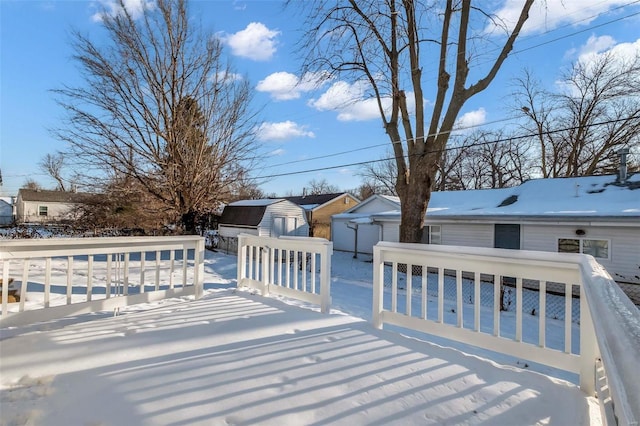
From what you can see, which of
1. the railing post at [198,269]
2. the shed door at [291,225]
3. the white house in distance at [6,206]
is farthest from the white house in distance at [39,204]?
the railing post at [198,269]

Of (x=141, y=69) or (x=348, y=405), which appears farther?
(x=141, y=69)

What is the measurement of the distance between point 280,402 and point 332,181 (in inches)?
1520

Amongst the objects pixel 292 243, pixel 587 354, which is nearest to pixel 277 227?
pixel 292 243

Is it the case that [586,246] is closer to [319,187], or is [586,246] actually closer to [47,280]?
[47,280]

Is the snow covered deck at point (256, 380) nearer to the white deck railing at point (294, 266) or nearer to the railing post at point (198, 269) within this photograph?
the white deck railing at point (294, 266)

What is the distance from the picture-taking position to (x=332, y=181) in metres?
40.0

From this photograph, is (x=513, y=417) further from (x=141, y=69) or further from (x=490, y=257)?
(x=141, y=69)

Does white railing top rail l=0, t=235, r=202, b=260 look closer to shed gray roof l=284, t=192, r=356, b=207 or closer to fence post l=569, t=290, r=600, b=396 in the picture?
fence post l=569, t=290, r=600, b=396

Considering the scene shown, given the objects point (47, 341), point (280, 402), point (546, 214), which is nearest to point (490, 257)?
point (280, 402)

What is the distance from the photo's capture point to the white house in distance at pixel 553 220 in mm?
8922

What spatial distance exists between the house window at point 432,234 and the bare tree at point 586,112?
7806 millimetres

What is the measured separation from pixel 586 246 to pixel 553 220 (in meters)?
1.19

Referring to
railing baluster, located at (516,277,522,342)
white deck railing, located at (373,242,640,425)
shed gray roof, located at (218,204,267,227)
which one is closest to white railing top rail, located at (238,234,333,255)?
white deck railing, located at (373,242,640,425)

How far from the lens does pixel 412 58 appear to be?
352 inches
